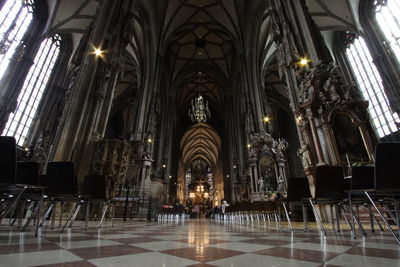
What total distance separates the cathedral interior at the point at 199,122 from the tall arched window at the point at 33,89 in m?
0.09

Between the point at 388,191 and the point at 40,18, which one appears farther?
the point at 40,18

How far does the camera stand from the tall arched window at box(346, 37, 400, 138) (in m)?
11.9

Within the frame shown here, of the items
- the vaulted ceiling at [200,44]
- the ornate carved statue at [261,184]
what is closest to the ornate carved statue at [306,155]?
the ornate carved statue at [261,184]

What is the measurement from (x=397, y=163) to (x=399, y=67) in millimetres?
13674

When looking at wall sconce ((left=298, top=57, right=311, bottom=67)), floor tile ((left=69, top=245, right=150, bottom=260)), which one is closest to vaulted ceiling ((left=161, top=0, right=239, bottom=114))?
wall sconce ((left=298, top=57, right=311, bottom=67))

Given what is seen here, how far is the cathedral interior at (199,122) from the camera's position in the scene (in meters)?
1.82

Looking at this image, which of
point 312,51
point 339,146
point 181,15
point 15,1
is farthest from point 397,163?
point 181,15

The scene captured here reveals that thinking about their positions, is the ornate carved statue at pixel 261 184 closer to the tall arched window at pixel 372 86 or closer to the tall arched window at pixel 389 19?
the tall arched window at pixel 372 86

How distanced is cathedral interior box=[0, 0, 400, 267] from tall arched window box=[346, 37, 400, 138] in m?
0.08

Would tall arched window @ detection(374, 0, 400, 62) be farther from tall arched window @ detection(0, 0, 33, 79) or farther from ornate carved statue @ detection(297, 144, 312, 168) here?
tall arched window @ detection(0, 0, 33, 79)

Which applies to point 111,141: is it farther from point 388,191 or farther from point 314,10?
point 314,10

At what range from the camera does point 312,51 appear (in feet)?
26.7

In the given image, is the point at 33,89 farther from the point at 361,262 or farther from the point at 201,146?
the point at 201,146

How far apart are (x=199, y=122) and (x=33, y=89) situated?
12.1m
